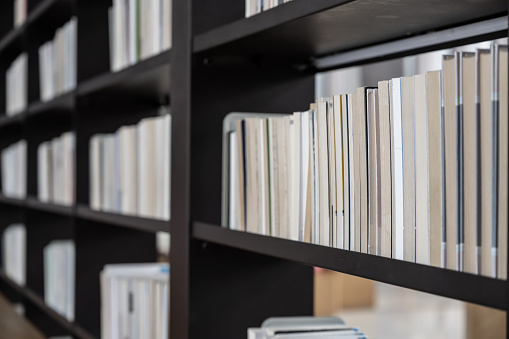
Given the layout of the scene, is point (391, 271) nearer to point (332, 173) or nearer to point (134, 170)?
point (332, 173)

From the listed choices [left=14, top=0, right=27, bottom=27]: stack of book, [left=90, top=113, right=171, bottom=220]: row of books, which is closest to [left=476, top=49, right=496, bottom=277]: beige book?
[left=90, top=113, right=171, bottom=220]: row of books

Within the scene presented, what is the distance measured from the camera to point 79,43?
2312 mm

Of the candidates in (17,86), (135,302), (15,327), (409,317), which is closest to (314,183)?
(135,302)

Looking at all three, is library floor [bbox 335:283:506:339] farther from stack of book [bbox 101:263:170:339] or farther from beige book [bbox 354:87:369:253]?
beige book [bbox 354:87:369:253]

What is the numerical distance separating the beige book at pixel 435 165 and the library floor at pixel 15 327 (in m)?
2.03

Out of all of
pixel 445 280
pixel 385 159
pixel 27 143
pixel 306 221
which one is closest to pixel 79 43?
pixel 27 143

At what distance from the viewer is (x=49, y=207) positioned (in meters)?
2.62

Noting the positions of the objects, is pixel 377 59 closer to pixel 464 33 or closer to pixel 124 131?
pixel 464 33

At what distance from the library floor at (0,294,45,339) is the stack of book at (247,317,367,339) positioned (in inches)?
61.3

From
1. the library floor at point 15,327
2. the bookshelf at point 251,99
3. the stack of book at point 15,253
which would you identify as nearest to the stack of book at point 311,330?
the bookshelf at point 251,99

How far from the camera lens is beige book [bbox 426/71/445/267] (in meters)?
0.84

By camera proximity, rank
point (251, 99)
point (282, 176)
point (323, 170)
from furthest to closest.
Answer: point (251, 99) → point (282, 176) → point (323, 170)

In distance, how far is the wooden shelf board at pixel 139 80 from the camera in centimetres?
162

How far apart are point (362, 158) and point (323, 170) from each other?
0.11 metres
